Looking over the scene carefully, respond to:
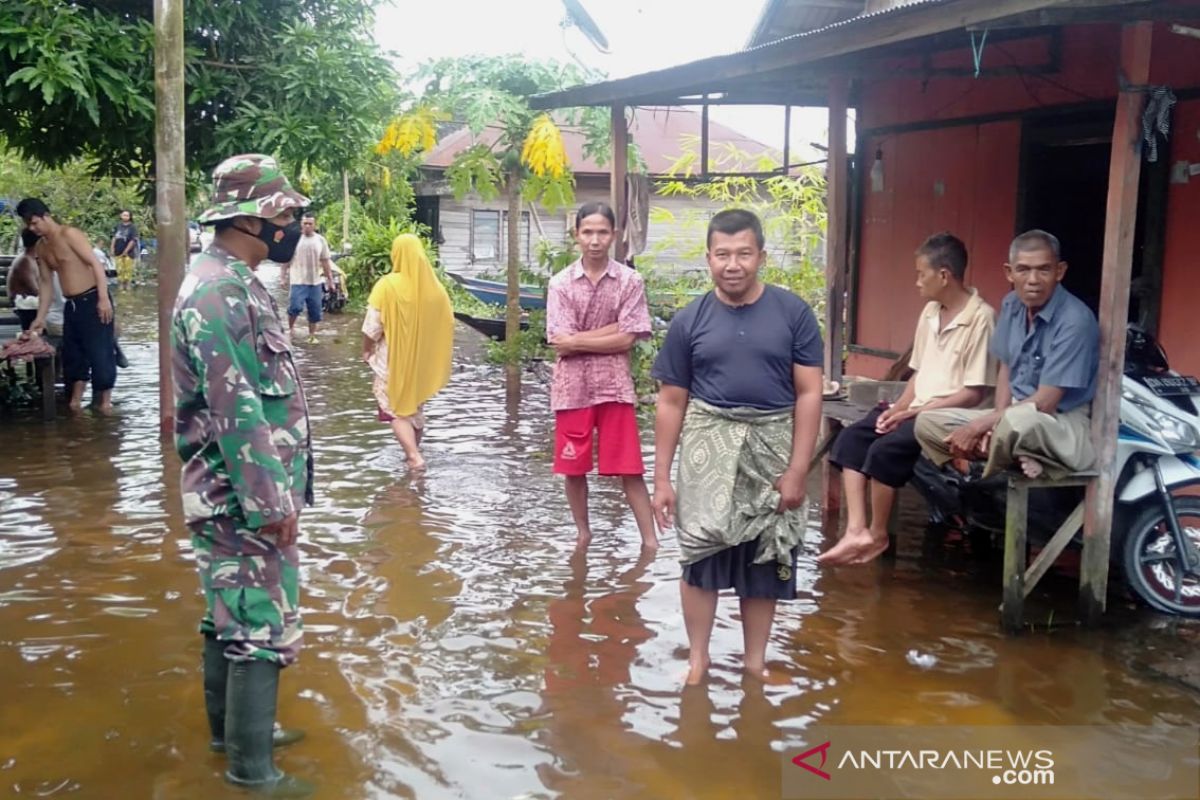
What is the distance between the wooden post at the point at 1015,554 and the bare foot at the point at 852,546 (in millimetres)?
688

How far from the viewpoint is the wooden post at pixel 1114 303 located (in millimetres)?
4719

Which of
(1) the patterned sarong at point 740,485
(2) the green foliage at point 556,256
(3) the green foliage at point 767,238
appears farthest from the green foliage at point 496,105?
(1) the patterned sarong at point 740,485

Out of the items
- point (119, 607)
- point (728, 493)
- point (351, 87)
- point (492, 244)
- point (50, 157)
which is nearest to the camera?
point (728, 493)

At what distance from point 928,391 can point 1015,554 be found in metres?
0.99

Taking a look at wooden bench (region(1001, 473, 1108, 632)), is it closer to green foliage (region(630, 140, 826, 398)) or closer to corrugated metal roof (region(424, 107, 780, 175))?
green foliage (region(630, 140, 826, 398))

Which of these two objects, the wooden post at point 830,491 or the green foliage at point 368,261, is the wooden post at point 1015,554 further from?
the green foliage at point 368,261

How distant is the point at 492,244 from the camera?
26281 mm

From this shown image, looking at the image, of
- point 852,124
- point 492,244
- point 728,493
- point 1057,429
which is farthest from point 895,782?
point 492,244

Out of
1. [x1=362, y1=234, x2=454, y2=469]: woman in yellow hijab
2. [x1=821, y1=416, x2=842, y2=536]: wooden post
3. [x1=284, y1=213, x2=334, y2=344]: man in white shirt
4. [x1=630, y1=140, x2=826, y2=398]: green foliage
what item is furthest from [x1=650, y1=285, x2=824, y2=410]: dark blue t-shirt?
[x1=284, y1=213, x2=334, y2=344]: man in white shirt

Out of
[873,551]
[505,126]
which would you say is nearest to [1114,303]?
[873,551]

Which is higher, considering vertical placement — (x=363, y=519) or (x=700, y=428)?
(x=700, y=428)

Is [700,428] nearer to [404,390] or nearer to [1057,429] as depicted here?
[1057,429]

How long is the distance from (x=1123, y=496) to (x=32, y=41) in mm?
7487

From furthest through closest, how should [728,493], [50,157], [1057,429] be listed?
[50,157]
[1057,429]
[728,493]
